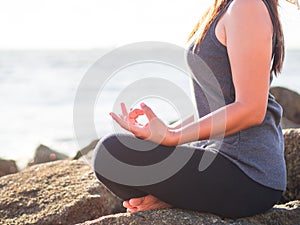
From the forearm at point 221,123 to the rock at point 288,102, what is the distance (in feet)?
16.7

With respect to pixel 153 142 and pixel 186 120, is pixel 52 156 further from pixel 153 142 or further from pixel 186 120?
pixel 153 142

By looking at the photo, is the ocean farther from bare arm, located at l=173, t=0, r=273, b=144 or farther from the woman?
bare arm, located at l=173, t=0, r=273, b=144

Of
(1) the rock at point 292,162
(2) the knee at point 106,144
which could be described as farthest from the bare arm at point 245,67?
(1) the rock at point 292,162

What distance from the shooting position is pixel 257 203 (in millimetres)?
2381

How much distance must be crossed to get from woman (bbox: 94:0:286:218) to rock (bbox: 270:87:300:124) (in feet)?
16.0

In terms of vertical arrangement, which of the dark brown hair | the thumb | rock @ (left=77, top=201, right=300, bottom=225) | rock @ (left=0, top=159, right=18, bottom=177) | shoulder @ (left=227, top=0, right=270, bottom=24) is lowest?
rock @ (left=0, top=159, right=18, bottom=177)

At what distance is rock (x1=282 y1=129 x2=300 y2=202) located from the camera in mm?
3303

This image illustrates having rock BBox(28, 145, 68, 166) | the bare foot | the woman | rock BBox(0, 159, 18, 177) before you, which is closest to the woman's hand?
the woman

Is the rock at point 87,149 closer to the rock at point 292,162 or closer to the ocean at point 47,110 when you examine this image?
the ocean at point 47,110

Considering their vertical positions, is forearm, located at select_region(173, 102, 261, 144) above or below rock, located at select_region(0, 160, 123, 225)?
above

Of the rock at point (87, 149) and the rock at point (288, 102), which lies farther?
the rock at point (288, 102)

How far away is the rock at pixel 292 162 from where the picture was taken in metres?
3.30

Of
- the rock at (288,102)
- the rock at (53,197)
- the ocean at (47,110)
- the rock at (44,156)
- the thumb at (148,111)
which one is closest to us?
the thumb at (148,111)

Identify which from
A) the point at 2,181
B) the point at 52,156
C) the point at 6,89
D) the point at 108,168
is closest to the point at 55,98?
the point at 6,89
